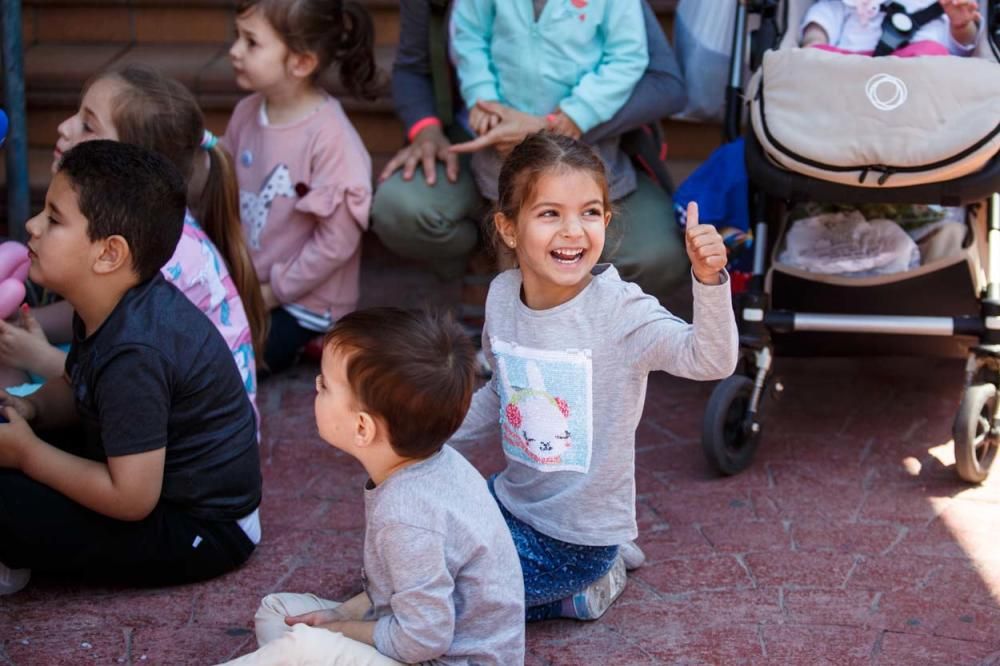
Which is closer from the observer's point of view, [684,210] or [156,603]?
[156,603]

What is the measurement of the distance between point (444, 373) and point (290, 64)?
2.29 metres

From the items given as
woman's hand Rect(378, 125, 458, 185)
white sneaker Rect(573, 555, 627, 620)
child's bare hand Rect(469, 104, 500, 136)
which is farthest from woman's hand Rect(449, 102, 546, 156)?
white sneaker Rect(573, 555, 627, 620)

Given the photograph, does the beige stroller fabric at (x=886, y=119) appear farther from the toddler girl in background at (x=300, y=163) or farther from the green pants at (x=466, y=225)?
the toddler girl in background at (x=300, y=163)

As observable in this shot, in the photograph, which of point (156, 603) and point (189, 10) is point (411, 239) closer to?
point (156, 603)

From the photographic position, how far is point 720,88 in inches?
172

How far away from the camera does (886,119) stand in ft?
11.1

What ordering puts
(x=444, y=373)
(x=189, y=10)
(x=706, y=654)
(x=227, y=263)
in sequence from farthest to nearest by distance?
1. (x=189, y=10)
2. (x=227, y=263)
3. (x=706, y=654)
4. (x=444, y=373)

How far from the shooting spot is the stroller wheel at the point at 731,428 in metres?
3.54

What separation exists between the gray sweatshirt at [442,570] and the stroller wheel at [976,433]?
155cm

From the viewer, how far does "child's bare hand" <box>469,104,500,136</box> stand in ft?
13.5

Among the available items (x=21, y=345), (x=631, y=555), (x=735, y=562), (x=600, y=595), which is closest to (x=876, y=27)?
(x=735, y=562)

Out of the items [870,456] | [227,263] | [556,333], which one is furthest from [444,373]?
[870,456]

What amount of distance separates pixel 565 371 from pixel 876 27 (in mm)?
1787

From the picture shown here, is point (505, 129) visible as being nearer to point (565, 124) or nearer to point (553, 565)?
point (565, 124)
